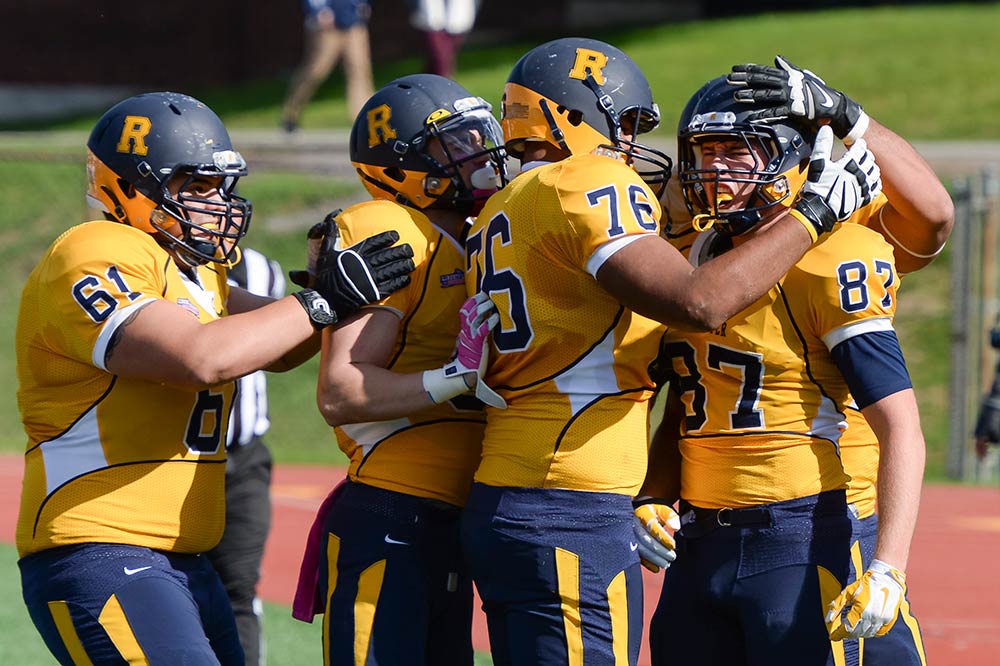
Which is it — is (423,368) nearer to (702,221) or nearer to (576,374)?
(576,374)

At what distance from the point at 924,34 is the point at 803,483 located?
1755cm

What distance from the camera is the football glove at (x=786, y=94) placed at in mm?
3410

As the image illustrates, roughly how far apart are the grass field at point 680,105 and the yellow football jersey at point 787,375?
153 inches

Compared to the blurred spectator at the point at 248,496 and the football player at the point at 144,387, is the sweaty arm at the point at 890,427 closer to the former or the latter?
the football player at the point at 144,387

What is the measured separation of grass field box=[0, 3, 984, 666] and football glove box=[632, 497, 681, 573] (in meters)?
3.75

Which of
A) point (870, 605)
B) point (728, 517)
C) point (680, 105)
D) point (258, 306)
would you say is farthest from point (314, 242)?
point (680, 105)

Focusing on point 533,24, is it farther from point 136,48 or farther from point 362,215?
point 362,215

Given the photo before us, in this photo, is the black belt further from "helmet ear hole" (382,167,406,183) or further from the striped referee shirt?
the striped referee shirt

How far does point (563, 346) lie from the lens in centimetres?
340

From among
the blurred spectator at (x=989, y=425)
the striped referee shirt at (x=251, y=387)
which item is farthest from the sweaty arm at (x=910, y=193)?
the blurred spectator at (x=989, y=425)

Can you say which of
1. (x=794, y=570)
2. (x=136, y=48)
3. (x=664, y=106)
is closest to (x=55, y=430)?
(x=794, y=570)

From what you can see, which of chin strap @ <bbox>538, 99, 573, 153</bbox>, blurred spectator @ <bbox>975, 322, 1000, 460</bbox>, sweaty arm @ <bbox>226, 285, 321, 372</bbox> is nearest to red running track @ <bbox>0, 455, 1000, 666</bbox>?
blurred spectator @ <bbox>975, 322, 1000, 460</bbox>

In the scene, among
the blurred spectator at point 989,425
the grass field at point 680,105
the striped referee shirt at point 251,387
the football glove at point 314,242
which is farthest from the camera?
the grass field at point 680,105

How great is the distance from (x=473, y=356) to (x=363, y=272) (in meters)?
0.37
